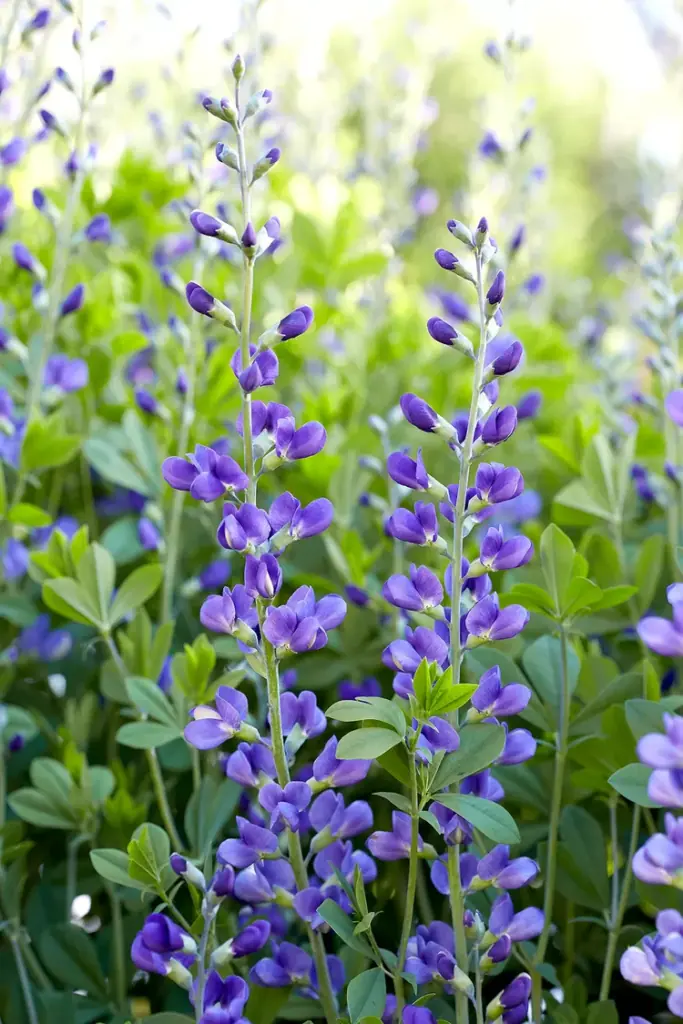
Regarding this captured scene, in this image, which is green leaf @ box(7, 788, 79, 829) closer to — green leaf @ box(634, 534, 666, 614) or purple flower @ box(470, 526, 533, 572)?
purple flower @ box(470, 526, 533, 572)

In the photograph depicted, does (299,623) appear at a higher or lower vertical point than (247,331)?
lower

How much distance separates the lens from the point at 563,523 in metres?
1.52

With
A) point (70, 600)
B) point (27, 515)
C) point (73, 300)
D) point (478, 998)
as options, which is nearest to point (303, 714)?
point (478, 998)

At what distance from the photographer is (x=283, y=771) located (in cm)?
83

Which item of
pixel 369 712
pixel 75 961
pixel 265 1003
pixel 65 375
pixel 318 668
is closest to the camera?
pixel 369 712

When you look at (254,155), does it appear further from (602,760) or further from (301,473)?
(602,760)

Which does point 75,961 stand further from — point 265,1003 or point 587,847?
point 587,847

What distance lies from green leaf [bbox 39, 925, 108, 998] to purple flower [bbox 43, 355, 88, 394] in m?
0.83

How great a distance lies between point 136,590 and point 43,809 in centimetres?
28

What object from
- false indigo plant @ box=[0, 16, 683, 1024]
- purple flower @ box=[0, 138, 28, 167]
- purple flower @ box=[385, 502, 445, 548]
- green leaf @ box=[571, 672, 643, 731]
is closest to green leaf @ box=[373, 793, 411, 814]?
false indigo plant @ box=[0, 16, 683, 1024]

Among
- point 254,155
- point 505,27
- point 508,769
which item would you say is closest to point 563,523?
point 508,769

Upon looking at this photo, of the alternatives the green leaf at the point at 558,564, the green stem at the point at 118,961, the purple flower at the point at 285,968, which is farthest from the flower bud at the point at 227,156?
the green stem at the point at 118,961

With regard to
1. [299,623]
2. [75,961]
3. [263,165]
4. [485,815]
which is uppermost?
[263,165]

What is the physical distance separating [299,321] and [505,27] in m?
1.38
